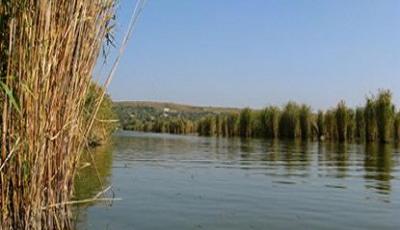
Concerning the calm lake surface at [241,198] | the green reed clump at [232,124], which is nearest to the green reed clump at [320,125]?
the green reed clump at [232,124]

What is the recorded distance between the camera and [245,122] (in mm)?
66812

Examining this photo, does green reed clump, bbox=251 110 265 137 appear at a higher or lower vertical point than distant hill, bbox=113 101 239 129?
lower

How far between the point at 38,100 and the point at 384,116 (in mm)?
44027

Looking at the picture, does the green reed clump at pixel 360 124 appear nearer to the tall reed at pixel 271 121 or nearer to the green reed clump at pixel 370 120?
the green reed clump at pixel 370 120

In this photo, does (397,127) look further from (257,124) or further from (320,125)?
(257,124)

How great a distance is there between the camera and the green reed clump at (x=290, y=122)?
56.0m

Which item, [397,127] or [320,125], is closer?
[397,127]

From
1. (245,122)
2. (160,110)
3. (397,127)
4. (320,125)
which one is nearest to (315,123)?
(320,125)

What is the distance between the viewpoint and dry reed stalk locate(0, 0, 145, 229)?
4520mm

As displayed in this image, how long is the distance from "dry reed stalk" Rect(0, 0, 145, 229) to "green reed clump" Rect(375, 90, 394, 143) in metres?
43.4

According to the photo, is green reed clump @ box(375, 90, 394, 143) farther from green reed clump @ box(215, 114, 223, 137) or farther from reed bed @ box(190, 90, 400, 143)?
green reed clump @ box(215, 114, 223, 137)

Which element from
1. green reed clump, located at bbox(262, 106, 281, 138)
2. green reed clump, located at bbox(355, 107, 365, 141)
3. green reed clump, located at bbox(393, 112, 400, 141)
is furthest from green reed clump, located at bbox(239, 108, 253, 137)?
green reed clump, located at bbox(393, 112, 400, 141)

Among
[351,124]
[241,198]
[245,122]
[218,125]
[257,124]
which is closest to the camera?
[241,198]

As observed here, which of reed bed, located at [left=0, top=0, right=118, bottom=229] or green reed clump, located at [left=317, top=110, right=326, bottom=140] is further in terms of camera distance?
green reed clump, located at [left=317, top=110, right=326, bottom=140]
